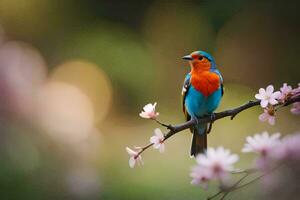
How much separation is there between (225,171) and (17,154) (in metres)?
2.08

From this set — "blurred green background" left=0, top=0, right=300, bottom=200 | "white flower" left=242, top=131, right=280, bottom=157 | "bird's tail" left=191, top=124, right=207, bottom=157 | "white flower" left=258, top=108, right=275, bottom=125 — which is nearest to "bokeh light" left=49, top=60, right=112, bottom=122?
"blurred green background" left=0, top=0, right=300, bottom=200

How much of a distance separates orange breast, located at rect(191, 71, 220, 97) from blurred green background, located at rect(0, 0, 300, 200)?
1512 millimetres

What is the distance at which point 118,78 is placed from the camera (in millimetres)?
4234

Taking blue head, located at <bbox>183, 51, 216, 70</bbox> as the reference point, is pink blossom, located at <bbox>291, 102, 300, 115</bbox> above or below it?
below

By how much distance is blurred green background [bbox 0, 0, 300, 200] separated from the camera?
2613mm

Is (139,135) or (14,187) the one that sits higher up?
(139,135)

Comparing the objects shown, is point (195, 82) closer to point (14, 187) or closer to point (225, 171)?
point (225, 171)

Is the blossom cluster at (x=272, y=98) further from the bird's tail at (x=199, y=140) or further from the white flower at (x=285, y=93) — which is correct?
the bird's tail at (x=199, y=140)

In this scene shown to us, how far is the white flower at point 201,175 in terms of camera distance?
1.46ft

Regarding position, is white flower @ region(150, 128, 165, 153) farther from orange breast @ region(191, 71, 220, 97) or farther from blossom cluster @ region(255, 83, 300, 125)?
orange breast @ region(191, 71, 220, 97)

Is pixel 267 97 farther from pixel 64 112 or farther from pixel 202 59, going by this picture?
pixel 64 112

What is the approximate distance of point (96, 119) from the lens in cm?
384

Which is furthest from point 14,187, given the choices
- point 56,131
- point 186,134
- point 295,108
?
point 295,108

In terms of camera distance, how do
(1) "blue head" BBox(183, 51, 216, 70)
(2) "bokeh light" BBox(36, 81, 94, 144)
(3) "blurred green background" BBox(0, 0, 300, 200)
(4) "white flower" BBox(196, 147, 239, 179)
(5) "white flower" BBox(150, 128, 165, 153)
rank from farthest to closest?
(2) "bokeh light" BBox(36, 81, 94, 144) → (3) "blurred green background" BBox(0, 0, 300, 200) → (1) "blue head" BBox(183, 51, 216, 70) → (5) "white flower" BBox(150, 128, 165, 153) → (4) "white flower" BBox(196, 147, 239, 179)
